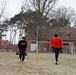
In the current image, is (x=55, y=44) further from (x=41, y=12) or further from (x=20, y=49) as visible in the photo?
(x=41, y=12)

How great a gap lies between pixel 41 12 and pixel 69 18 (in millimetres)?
19830

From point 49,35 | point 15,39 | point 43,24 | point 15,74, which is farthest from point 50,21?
point 15,74

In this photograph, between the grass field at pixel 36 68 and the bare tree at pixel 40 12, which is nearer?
the grass field at pixel 36 68

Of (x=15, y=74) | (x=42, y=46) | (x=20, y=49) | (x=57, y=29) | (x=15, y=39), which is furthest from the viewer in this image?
(x=15, y=39)

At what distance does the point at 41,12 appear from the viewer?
69312 mm

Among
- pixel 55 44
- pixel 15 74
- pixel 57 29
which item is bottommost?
pixel 15 74

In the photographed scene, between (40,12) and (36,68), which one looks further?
(40,12)

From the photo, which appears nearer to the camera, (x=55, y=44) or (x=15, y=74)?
(x=15, y=74)

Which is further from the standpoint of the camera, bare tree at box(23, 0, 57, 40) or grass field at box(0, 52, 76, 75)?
bare tree at box(23, 0, 57, 40)

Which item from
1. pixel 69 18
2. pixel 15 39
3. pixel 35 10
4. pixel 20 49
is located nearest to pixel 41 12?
pixel 35 10

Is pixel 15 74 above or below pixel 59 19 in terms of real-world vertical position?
below

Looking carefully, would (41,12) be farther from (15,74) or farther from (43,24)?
(15,74)

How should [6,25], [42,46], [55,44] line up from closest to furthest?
[55,44]
[42,46]
[6,25]

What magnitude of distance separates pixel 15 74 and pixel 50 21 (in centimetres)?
6164
